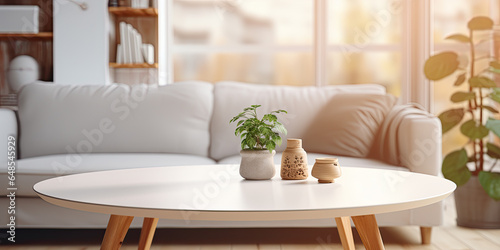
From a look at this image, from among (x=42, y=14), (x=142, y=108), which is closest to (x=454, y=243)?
(x=142, y=108)

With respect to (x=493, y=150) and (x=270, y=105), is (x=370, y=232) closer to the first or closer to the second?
(x=270, y=105)

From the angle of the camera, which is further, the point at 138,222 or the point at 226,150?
the point at 226,150

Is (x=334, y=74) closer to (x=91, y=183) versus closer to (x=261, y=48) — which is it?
(x=261, y=48)

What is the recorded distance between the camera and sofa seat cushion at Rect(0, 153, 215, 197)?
226cm

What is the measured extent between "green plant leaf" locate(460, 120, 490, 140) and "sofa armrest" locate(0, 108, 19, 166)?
7.45 ft

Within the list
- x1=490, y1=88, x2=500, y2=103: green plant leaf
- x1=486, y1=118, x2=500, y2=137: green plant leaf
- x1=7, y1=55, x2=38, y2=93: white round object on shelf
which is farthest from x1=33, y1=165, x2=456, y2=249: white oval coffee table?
x1=7, y1=55, x2=38, y2=93: white round object on shelf

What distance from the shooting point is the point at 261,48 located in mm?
4375

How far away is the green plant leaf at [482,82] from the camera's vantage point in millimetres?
2758

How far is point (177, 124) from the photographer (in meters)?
2.83

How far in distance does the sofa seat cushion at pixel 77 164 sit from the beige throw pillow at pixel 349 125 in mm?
565

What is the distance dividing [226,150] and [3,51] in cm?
226

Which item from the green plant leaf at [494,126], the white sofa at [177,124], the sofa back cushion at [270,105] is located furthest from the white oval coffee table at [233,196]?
the green plant leaf at [494,126]

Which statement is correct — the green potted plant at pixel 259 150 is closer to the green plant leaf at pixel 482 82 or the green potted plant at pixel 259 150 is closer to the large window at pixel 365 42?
the green plant leaf at pixel 482 82

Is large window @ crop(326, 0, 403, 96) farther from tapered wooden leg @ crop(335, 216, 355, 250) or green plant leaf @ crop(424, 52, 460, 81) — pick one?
tapered wooden leg @ crop(335, 216, 355, 250)
